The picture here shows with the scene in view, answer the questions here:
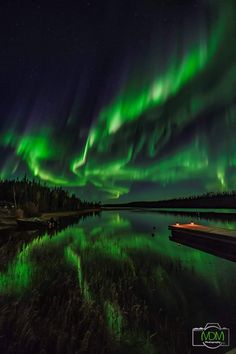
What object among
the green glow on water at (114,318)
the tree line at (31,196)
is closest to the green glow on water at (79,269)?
the green glow on water at (114,318)

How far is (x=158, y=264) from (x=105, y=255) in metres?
6.09

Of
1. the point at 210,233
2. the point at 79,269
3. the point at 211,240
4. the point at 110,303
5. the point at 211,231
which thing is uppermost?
the point at 211,231

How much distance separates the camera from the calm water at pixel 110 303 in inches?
378

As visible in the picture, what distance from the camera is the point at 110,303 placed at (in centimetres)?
1327

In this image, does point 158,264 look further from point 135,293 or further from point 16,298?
point 16,298

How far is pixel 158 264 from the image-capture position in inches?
924

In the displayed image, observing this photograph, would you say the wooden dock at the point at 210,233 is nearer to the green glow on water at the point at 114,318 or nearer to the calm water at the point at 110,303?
the calm water at the point at 110,303

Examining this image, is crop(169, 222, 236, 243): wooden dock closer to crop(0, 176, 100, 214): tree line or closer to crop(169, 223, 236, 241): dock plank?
crop(169, 223, 236, 241): dock plank

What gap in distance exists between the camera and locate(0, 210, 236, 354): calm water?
9594mm

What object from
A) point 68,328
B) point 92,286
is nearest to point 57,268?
point 92,286

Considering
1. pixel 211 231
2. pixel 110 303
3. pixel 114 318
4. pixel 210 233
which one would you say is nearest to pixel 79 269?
pixel 110 303

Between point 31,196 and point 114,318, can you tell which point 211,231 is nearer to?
point 114,318

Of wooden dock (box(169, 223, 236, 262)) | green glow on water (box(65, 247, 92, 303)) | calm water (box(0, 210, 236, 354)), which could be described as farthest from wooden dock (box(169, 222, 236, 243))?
green glow on water (box(65, 247, 92, 303))

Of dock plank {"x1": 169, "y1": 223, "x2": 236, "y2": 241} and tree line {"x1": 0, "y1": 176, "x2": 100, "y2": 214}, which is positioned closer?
dock plank {"x1": 169, "y1": 223, "x2": 236, "y2": 241}
